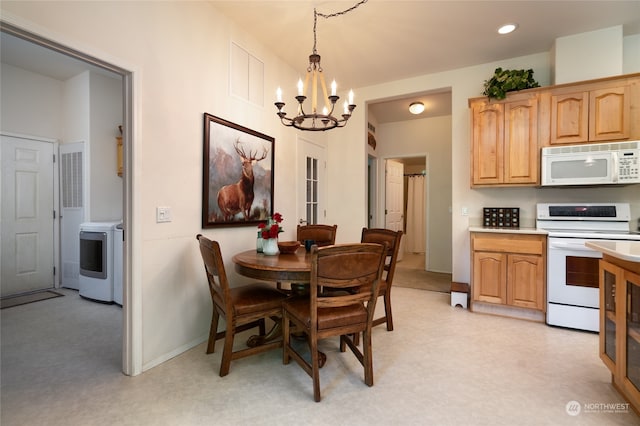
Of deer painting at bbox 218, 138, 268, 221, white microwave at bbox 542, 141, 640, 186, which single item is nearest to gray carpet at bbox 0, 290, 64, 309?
deer painting at bbox 218, 138, 268, 221

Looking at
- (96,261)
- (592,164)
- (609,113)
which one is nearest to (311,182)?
(96,261)

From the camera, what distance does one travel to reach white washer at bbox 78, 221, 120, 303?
137 inches

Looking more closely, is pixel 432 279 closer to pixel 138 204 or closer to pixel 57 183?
pixel 138 204

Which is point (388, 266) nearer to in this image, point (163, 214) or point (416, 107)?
point (163, 214)

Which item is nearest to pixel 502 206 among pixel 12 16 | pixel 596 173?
pixel 596 173

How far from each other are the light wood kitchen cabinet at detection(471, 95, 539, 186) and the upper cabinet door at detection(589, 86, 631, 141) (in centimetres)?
46

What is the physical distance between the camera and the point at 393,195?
20.5 ft

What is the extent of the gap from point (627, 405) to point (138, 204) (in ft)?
11.0

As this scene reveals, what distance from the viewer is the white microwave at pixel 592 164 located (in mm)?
2691

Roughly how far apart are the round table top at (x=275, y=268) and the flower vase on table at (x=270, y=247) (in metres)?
0.11

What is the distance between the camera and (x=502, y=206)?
3576 mm

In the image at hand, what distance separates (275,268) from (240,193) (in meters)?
1.29

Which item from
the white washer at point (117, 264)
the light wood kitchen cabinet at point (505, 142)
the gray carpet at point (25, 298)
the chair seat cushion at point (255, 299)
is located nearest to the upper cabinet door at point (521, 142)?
the light wood kitchen cabinet at point (505, 142)

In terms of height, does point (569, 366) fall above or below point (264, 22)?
below
